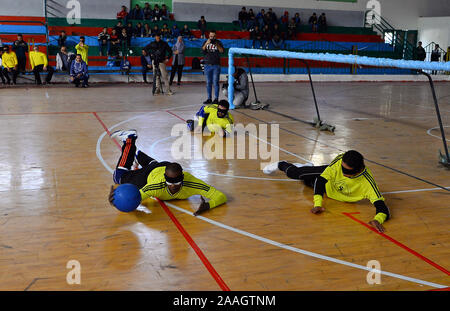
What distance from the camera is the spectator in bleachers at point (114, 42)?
22375 mm

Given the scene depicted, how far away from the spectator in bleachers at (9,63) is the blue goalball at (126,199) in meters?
16.4

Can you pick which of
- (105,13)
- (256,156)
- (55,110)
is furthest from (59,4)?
(256,156)

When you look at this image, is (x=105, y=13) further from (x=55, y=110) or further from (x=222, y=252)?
(x=222, y=252)

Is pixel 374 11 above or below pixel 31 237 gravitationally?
above

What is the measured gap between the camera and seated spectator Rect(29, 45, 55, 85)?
19375 mm

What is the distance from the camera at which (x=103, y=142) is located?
862 centimetres

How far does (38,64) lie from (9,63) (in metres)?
1.11

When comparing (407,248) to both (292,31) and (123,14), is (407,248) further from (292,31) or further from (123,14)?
(292,31)

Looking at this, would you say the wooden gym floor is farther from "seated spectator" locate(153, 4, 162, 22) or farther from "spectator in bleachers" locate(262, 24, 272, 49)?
"spectator in bleachers" locate(262, 24, 272, 49)

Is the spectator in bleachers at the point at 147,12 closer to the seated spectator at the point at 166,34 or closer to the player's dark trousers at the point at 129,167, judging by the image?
the seated spectator at the point at 166,34

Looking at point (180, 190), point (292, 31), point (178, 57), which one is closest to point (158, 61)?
→ point (178, 57)

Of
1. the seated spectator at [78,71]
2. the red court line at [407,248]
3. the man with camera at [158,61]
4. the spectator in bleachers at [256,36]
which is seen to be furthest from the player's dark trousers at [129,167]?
the spectator in bleachers at [256,36]
